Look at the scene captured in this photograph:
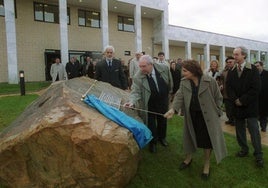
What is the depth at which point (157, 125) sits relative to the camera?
548cm

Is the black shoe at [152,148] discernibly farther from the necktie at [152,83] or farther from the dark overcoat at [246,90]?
the dark overcoat at [246,90]

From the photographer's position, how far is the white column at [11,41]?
1778cm

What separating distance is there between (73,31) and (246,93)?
66.7ft

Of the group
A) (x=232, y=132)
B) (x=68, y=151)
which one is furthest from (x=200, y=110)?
(x=232, y=132)

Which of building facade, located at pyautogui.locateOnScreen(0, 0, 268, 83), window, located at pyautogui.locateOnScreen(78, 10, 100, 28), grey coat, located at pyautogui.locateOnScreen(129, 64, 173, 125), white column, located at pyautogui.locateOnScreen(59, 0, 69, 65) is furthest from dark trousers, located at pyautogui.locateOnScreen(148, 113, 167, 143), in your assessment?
window, located at pyautogui.locateOnScreen(78, 10, 100, 28)

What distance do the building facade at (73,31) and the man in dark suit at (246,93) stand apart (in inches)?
575

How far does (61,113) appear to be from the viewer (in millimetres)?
3543

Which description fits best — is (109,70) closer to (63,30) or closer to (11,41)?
(11,41)

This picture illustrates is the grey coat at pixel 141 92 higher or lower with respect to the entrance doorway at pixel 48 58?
lower

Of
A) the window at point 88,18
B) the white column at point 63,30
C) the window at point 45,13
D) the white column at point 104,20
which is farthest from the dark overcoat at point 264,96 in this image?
the window at point 88,18

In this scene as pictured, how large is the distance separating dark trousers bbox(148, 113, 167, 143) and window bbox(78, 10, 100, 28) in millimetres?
19813

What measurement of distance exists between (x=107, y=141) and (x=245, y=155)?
310 centimetres

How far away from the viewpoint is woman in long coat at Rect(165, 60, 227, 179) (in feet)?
13.8

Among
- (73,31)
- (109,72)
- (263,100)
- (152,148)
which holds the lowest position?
(152,148)
